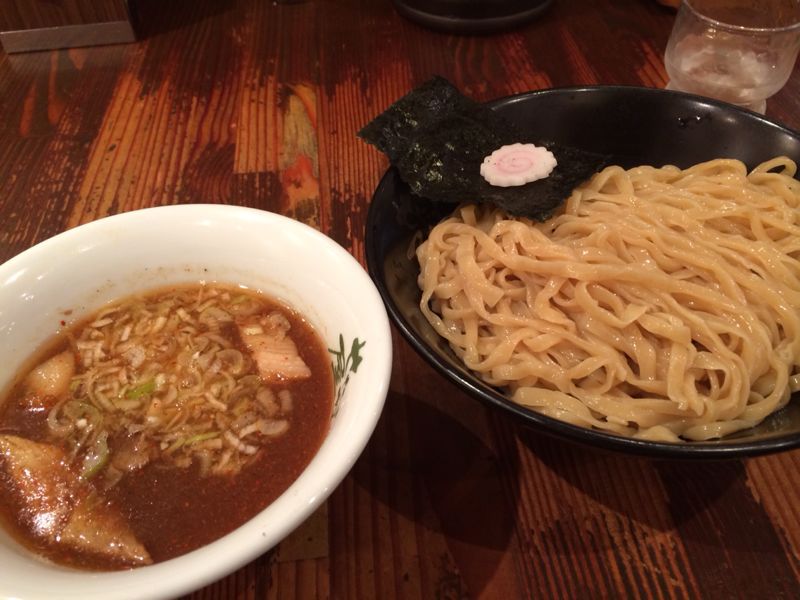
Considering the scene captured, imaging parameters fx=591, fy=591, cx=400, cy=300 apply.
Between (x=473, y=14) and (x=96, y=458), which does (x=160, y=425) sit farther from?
(x=473, y=14)

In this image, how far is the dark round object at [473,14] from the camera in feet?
11.7

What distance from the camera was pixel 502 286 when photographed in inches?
71.4

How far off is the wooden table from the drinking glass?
281 mm

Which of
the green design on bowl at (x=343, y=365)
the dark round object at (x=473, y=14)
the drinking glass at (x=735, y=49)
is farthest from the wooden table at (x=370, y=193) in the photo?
the green design on bowl at (x=343, y=365)

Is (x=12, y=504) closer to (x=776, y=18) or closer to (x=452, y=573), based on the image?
(x=452, y=573)

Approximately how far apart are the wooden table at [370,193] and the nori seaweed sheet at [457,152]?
44 cm

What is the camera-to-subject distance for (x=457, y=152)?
6.64ft

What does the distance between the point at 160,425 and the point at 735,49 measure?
295 cm

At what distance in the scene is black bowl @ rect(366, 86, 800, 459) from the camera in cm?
171

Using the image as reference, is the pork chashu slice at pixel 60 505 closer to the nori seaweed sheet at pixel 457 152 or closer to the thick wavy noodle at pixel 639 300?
the thick wavy noodle at pixel 639 300

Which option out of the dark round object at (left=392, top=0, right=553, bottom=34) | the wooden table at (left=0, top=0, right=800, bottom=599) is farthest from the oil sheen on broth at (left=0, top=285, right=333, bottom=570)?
the dark round object at (left=392, top=0, right=553, bottom=34)

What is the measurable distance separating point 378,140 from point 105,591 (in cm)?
157

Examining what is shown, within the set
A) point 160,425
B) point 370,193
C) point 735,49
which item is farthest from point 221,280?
point 735,49

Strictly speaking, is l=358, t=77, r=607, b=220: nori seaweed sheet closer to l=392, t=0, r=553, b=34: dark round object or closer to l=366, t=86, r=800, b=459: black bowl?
l=366, t=86, r=800, b=459: black bowl
